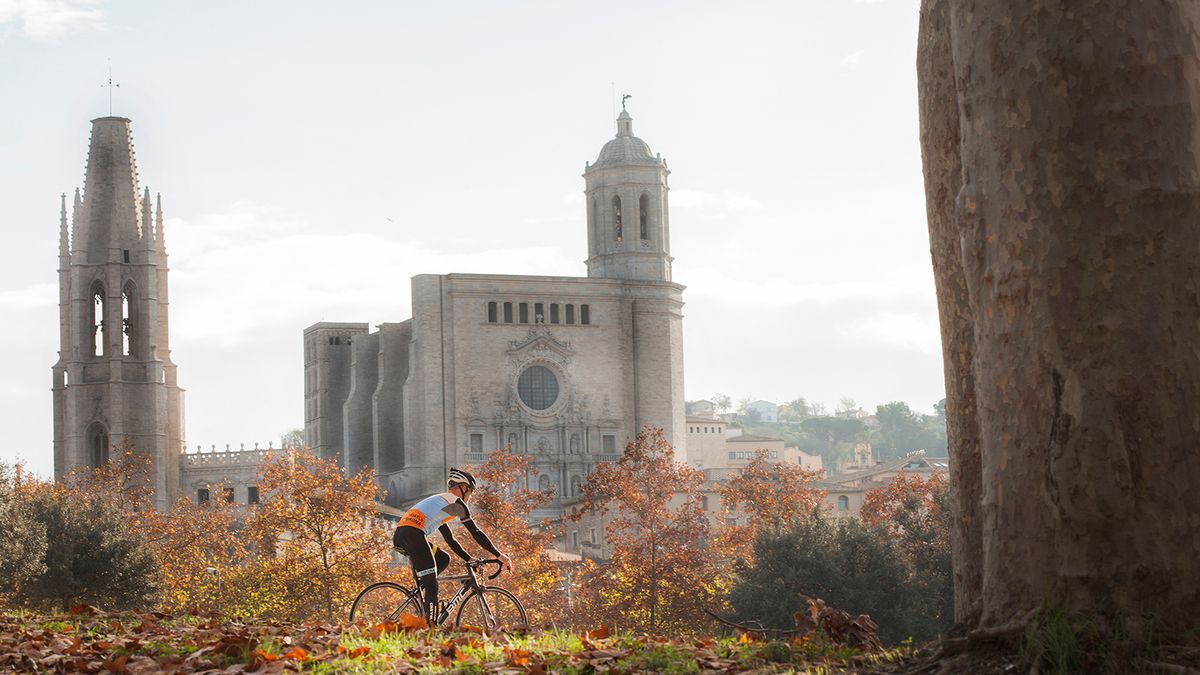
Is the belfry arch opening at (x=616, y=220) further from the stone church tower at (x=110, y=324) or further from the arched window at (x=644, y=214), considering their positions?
the stone church tower at (x=110, y=324)

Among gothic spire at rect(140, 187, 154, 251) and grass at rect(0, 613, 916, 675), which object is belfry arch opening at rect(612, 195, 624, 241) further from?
grass at rect(0, 613, 916, 675)

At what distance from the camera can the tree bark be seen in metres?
8.31

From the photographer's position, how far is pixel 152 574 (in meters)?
34.8

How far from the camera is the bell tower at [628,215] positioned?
95.9 metres

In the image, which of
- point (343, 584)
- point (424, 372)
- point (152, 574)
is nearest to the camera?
point (152, 574)

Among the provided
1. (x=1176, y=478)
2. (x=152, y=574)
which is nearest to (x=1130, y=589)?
(x=1176, y=478)

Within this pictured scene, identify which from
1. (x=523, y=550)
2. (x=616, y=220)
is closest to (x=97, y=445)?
(x=616, y=220)

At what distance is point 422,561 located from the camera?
39.9 feet

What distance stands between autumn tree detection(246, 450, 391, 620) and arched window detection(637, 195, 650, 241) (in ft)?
142

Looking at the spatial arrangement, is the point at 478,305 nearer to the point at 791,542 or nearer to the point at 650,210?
the point at 650,210

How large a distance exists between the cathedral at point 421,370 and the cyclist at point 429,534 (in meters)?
72.2

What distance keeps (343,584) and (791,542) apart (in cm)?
1496

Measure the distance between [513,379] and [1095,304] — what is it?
80.4 m

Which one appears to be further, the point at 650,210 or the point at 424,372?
the point at 650,210
